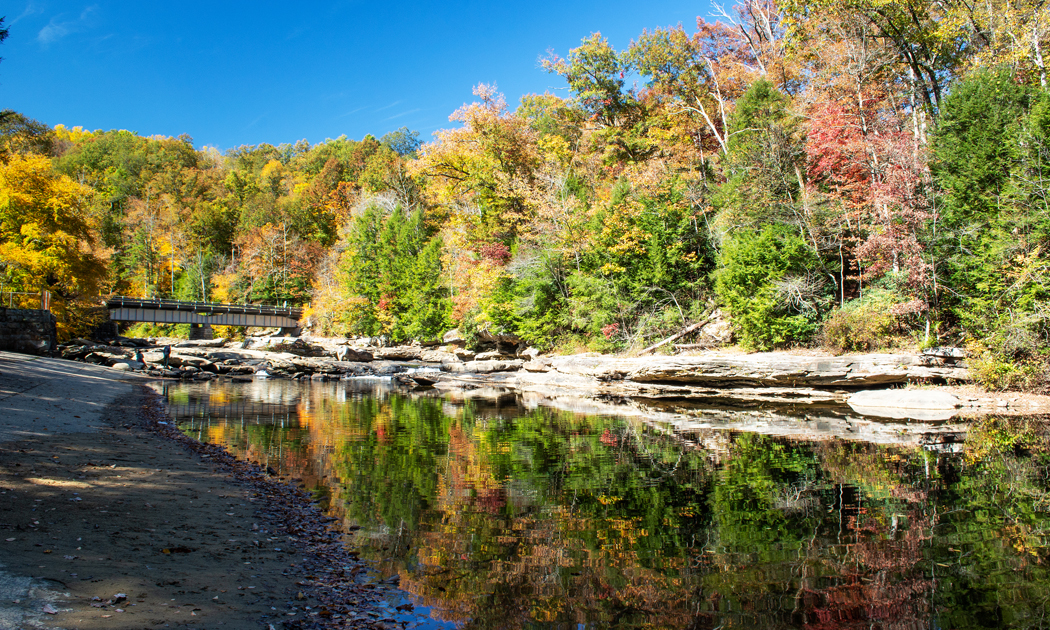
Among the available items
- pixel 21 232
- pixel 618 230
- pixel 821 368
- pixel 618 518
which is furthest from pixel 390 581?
pixel 21 232

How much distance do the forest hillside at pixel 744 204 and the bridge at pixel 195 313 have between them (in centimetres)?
436

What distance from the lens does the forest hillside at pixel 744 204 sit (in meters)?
19.2

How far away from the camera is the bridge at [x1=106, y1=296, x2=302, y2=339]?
45.8 metres

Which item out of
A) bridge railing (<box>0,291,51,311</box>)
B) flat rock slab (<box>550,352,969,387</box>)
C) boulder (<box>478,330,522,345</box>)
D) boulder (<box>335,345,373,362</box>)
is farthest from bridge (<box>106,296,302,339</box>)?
flat rock slab (<box>550,352,969,387</box>)

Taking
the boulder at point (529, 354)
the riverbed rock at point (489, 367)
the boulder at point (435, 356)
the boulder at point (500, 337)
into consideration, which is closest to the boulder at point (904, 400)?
the boulder at point (529, 354)

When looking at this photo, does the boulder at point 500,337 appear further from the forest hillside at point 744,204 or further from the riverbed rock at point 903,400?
the riverbed rock at point 903,400

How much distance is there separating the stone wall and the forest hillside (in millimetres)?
3814

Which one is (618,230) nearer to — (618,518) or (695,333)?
(695,333)

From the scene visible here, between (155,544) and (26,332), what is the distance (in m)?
31.4

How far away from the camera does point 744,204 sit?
2553 centimetres

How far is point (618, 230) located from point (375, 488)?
77.6ft

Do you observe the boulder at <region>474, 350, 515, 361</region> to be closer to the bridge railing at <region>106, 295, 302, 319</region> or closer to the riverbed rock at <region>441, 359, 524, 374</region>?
the riverbed rock at <region>441, 359, 524, 374</region>

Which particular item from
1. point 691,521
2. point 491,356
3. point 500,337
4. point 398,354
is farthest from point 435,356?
point 691,521

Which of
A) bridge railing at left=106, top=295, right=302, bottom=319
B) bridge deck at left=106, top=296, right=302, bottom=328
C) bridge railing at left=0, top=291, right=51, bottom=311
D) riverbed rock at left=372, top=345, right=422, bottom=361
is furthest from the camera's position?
bridge deck at left=106, top=296, right=302, bottom=328
